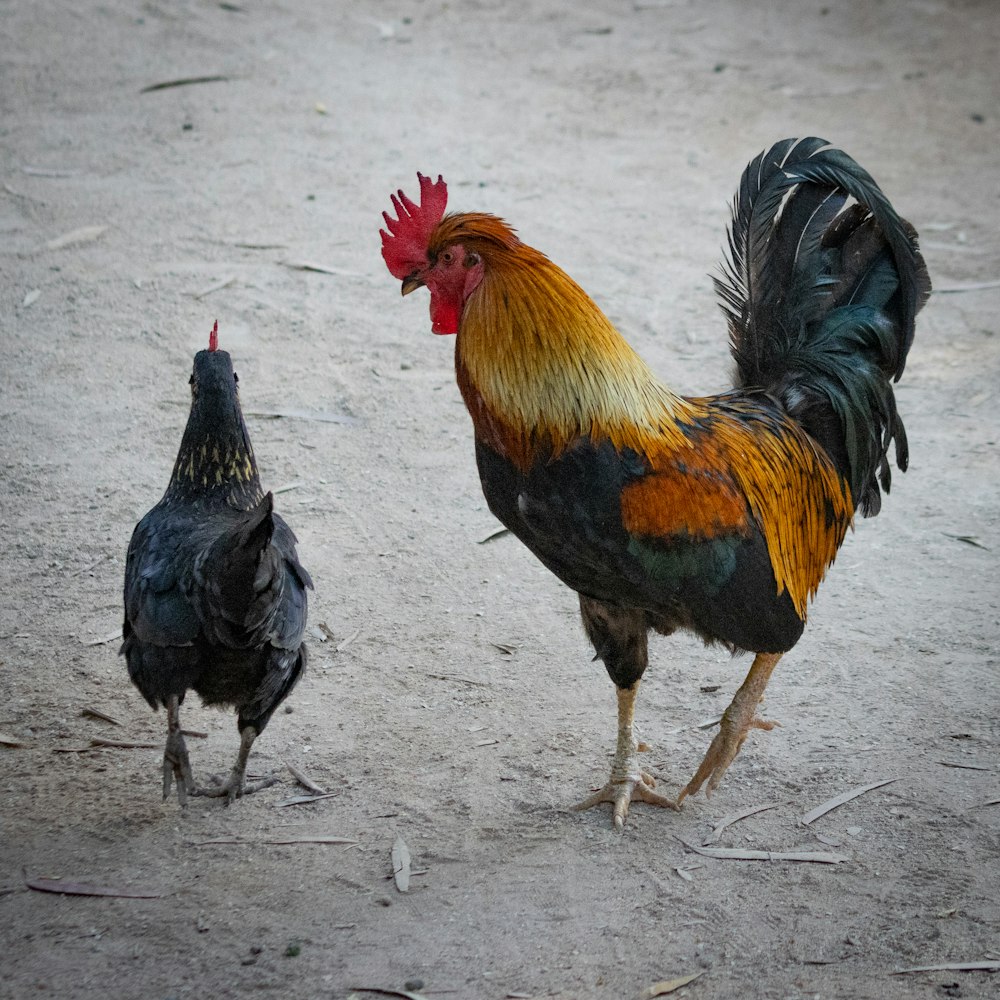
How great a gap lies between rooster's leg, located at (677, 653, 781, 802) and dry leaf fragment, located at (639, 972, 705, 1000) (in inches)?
36.6

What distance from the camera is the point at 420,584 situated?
5.92 m

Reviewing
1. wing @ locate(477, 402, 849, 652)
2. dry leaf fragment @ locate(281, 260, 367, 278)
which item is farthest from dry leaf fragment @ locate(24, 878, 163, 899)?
dry leaf fragment @ locate(281, 260, 367, 278)

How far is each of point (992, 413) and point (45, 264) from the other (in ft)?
21.2

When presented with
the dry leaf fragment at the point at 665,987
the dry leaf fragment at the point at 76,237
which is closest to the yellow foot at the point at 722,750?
the dry leaf fragment at the point at 665,987

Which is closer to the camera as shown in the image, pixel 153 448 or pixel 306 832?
pixel 306 832

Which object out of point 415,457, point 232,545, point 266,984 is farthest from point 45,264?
point 266,984

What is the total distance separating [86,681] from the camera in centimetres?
508

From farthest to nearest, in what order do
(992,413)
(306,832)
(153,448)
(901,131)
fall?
(901,131)
(992,413)
(153,448)
(306,832)

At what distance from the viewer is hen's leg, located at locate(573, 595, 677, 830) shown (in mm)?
4500

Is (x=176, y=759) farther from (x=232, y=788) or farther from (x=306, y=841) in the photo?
(x=306, y=841)

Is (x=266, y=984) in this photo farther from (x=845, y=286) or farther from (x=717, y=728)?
(x=845, y=286)

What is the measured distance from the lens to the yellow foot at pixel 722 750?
14.9 feet

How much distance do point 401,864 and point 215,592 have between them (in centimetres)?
Result: 122

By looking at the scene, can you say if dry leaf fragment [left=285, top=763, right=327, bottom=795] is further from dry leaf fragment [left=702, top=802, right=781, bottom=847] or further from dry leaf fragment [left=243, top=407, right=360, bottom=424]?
dry leaf fragment [left=243, top=407, right=360, bottom=424]
